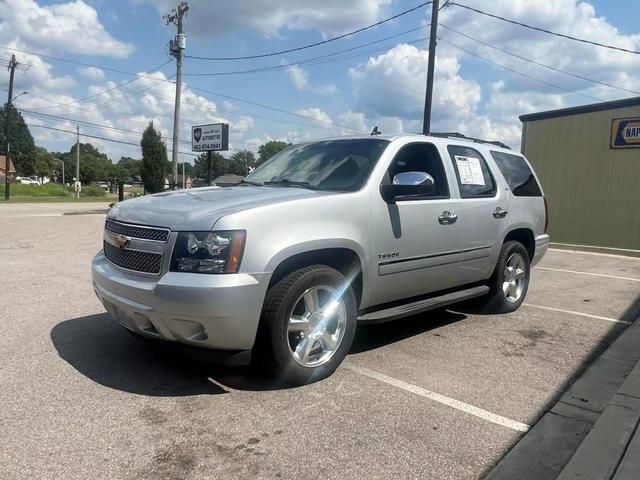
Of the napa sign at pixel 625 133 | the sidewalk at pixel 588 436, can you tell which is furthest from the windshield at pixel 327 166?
the napa sign at pixel 625 133

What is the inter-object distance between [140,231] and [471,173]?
333 centimetres

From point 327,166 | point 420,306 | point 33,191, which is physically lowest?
point 33,191

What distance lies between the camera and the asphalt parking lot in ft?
9.06

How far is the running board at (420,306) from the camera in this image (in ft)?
13.9

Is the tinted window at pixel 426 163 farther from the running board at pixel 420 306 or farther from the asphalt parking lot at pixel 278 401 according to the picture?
the asphalt parking lot at pixel 278 401

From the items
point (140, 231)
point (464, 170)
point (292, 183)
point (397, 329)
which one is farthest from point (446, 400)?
point (464, 170)

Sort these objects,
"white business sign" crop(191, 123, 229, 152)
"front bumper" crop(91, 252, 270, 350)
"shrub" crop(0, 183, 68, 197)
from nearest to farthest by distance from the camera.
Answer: "front bumper" crop(91, 252, 270, 350)
"white business sign" crop(191, 123, 229, 152)
"shrub" crop(0, 183, 68, 197)

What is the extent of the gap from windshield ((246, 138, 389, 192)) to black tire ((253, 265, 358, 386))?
81 centimetres

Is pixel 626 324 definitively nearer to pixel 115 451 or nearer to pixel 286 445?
pixel 286 445

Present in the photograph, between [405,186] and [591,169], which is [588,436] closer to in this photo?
[405,186]

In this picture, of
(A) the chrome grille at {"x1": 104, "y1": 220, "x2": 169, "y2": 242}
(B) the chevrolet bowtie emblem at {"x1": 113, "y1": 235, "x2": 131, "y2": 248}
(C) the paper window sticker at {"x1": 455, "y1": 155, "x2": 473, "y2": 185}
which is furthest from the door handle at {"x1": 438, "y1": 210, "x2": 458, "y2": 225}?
(B) the chevrolet bowtie emblem at {"x1": 113, "y1": 235, "x2": 131, "y2": 248}

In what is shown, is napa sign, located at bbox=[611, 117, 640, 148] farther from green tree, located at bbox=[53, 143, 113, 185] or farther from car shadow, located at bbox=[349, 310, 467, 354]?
green tree, located at bbox=[53, 143, 113, 185]

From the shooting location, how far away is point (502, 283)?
232 inches

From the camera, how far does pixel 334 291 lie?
3.86 m
